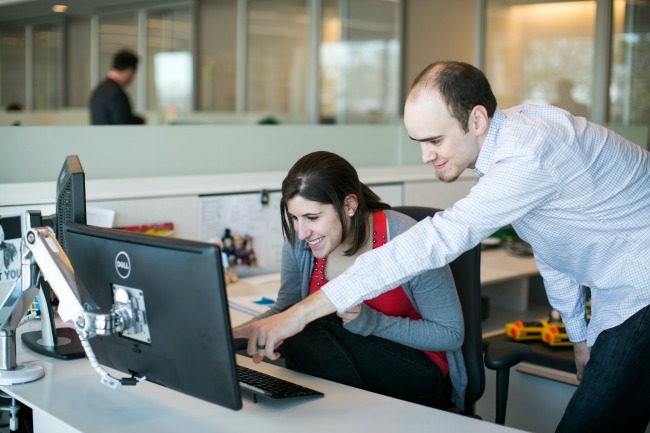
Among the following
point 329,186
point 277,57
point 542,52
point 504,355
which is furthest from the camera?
point 277,57

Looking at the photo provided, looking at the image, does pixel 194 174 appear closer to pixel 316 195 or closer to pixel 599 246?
pixel 316 195

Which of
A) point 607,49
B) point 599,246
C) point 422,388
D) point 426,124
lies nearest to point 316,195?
point 426,124

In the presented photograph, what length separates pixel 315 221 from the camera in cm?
196

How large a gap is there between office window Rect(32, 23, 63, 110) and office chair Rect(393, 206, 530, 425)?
672 cm

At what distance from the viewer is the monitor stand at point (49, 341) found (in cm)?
193

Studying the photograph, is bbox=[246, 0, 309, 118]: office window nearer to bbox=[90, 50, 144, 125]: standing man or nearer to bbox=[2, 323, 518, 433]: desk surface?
bbox=[90, 50, 144, 125]: standing man

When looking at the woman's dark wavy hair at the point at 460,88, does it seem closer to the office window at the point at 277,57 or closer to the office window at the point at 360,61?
the office window at the point at 360,61

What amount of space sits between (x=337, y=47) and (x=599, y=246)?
5477 millimetres

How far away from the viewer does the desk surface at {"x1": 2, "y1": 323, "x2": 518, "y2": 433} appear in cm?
152

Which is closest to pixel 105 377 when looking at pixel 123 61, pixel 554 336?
pixel 554 336

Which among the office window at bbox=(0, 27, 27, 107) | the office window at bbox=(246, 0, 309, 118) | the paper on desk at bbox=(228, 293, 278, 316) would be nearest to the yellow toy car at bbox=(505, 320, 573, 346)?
the paper on desk at bbox=(228, 293, 278, 316)

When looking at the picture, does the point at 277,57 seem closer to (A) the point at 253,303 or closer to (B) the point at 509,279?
(B) the point at 509,279

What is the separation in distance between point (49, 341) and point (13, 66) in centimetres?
621

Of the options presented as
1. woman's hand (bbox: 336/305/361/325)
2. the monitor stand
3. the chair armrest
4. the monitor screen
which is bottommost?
the chair armrest
